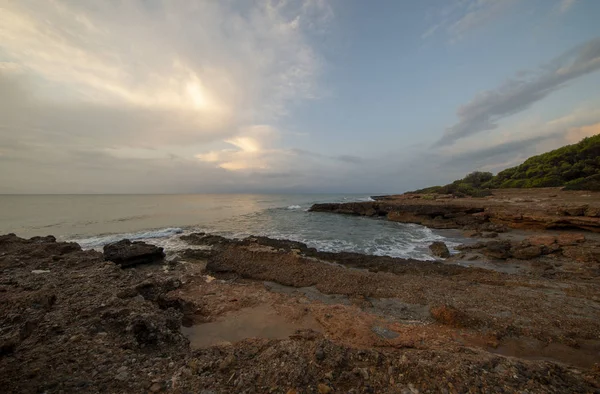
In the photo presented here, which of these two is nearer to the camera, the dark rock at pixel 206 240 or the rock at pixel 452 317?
the rock at pixel 452 317

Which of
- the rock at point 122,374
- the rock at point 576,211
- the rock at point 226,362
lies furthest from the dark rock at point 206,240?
the rock at point 576,211

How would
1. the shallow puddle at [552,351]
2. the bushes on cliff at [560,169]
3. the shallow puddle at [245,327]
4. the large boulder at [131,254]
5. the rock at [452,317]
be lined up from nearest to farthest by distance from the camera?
the shallow puddle at [552,351]
the shallow puddle at [245,327]
the rock at [452,317]
the large boulder at [131,254]
the bushes on cliff at [560,169]

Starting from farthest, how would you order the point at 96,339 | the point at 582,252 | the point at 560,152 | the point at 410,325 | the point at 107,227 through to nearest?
the point at 560,152 < the point at 107,227 < the point at 582,252 < the point at 410,325 < the point at 96,339

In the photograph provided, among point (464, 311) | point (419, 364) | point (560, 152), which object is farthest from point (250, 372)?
point (560, 152)

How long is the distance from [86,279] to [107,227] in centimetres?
2233

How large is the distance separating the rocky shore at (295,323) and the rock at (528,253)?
6 centimetres

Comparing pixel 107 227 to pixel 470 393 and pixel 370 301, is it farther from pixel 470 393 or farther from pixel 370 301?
pixel 470 393

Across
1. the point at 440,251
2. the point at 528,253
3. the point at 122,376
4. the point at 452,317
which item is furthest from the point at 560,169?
the point at 122,376

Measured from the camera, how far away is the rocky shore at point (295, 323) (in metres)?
3.36

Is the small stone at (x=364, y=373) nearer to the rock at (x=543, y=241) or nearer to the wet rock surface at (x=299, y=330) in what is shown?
the wet rock surface at (x=299, y=330)

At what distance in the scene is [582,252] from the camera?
36.0 ft

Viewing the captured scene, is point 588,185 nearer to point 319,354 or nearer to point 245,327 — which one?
point 319,354

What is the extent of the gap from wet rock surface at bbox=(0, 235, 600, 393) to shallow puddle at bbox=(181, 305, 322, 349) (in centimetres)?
19

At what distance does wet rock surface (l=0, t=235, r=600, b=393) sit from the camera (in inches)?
131
